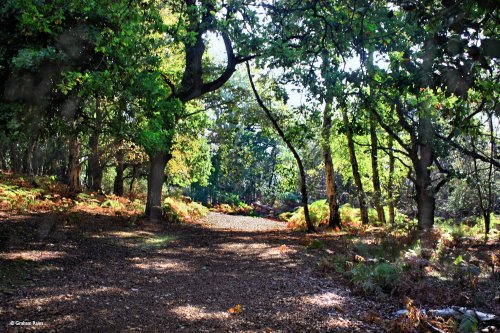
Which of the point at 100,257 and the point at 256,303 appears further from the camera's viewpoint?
the point at 100,257

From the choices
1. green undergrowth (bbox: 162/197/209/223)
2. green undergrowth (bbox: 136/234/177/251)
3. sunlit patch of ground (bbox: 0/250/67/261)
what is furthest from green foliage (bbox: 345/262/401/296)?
green undergrowth (bbox: 162/197/209/223)

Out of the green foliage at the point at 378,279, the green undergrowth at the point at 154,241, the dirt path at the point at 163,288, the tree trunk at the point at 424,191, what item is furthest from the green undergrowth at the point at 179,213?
the green foliage at the point at 378,279

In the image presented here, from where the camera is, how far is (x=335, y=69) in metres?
6.26

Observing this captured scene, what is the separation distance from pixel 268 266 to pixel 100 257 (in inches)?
134

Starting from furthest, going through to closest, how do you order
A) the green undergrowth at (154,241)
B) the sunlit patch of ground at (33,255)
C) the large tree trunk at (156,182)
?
1. the large tree trunk at (156,182)
2. the green undergrowth at (154,241)
3. the sunlit patch of ground at (33,255)

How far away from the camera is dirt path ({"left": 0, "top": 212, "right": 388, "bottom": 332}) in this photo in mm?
4492

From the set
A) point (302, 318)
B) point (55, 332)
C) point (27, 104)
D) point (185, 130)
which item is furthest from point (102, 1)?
point (185, 130)

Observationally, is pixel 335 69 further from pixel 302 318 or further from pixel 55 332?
pixel 55 332

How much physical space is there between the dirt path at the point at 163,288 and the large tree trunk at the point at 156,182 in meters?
4.33

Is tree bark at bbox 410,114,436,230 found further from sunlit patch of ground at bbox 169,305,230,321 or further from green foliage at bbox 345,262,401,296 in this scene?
sunlit patch of ground at bbox 169,305,230,321

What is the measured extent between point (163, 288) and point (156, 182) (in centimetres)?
891

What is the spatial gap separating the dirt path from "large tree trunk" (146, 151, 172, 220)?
4333mm

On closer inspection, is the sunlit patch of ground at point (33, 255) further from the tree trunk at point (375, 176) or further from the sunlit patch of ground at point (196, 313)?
the tree trunk at point (375, 176)

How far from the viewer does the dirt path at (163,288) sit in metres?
4.49
